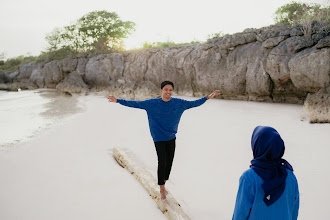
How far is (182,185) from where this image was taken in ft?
12.7

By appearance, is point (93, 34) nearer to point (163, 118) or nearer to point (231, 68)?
point (231, 68)

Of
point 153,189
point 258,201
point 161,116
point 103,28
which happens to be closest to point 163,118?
point 161,116

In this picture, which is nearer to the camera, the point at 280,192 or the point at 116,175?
the point at 280,192

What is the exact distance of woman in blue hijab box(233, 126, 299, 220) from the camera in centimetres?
130

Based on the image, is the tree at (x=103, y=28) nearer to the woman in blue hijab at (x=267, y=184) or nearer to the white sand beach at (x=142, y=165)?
the white sand beach at (x=142, y=165)

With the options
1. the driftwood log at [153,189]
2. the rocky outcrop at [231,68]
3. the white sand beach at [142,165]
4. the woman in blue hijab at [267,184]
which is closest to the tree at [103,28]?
the rocky outcrop at [231,68]

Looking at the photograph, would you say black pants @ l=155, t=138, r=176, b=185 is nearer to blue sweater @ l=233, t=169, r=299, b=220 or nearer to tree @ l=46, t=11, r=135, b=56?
blue sweater @ l=233, t=169, r=299, b=220

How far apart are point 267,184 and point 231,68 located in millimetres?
10554

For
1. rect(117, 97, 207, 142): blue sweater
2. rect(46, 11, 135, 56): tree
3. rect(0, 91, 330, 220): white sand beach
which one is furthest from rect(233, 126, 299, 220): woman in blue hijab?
rect(46, 11, 135, 56): tree

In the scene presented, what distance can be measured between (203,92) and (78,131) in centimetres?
752

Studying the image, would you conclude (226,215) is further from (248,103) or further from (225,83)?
(225,83)

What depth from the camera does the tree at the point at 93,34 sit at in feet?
81.5

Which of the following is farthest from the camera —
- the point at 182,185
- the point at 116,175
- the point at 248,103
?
the point at 248,103

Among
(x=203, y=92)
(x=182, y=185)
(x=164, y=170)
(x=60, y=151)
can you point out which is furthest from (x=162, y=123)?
(x=203, y=92)
